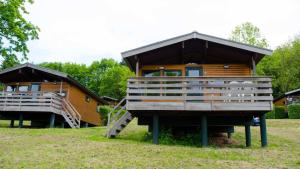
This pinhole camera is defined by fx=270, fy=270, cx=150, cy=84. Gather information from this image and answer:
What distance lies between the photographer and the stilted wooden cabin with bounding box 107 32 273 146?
11523 millimetres

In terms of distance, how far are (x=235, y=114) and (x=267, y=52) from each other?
10.5ft

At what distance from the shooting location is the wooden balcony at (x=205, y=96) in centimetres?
1136

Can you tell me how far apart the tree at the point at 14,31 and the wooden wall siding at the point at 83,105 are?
6.97m

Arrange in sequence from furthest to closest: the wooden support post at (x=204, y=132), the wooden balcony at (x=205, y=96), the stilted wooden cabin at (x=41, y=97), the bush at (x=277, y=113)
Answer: the bush at (x=277, y=113) → the stilted wooden cabin at (x=41, y=97) → the wooden support post at (x=204, y=132) → the wooden balcony at (x=205, y=96)

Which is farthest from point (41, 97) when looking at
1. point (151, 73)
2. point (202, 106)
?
point (202, 106)

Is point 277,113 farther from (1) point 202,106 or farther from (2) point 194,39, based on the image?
(1) point 202,106

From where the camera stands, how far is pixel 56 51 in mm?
91250

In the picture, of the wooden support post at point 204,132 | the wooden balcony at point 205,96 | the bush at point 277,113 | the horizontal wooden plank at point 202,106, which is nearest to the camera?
the horizontal wooden plank at point 202,106

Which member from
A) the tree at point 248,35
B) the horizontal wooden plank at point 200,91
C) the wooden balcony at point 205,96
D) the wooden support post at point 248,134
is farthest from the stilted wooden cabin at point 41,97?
the tree at point 248,35

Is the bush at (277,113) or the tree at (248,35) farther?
the tree at (248,35)

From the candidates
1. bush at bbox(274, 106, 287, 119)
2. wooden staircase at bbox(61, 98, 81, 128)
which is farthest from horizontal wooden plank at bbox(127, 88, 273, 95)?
bush at bbox(274, 106, 287, 119)

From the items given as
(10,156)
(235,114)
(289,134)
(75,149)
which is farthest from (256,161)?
(289,134)

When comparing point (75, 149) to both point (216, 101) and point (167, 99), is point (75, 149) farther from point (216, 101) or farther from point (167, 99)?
point (216, 101)

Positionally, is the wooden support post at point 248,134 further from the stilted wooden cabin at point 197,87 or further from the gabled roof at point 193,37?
the gabled roof at point 193,37
